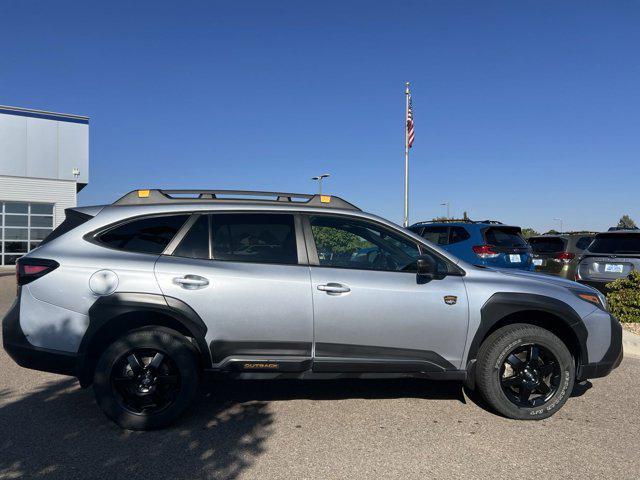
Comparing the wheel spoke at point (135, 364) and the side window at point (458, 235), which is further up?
the side window at point (458, 235)

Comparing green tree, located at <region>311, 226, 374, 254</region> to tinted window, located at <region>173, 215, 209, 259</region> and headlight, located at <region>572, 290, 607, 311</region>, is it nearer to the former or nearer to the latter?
tinted window, located at <region>173, 215, 209, 259</region>

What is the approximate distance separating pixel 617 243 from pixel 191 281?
25.5 ft

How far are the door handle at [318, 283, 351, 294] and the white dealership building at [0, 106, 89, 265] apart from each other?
2313 centimetres

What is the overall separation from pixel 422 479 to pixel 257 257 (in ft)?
6.54

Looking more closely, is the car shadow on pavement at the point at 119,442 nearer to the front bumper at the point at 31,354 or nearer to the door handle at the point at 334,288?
the front bumper at the point at 31,354

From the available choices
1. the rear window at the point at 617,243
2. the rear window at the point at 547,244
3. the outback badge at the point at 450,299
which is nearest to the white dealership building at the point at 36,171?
the rear window at the point at 547,244

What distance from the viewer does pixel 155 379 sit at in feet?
12.8

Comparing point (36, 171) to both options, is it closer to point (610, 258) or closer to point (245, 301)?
point (610, 258)

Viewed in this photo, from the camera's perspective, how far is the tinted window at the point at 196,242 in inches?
160

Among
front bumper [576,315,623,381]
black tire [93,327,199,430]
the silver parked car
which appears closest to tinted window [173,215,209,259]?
black tire [93,327,199,430]

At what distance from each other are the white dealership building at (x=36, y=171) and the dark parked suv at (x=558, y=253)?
20548 millimetres

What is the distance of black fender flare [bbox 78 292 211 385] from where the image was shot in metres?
3.81

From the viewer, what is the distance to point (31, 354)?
152 inches

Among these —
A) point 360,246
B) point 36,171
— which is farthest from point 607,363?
point 36,171
